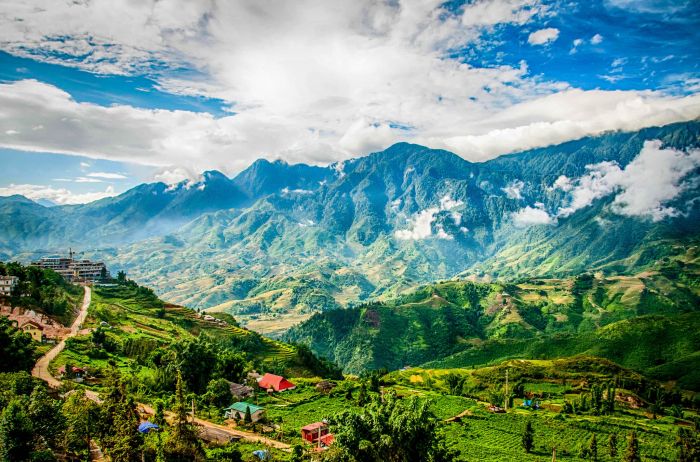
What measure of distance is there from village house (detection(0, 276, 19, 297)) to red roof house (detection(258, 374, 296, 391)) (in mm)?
49856

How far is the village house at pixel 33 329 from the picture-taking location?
7309 cm

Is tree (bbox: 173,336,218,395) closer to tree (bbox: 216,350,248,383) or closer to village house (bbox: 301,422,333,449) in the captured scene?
tree (bbox: 216,350,248,383)

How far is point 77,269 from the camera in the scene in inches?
5945

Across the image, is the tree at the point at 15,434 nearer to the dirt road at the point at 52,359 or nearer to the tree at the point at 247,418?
the dirt road at the point at 52,359

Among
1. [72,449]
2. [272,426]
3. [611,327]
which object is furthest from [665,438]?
[611,327]

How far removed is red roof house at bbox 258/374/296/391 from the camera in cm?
8456

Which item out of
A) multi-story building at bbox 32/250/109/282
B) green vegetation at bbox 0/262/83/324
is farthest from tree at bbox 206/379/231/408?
multi-story building at bbox 32/250/109/282

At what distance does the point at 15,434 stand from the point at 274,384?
5514 centimetres

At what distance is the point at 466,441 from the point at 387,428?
3543 centimetres

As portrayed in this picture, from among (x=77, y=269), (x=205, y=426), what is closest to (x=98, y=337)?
(x=205, y=426)

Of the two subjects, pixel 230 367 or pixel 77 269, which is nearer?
pixel 230 367

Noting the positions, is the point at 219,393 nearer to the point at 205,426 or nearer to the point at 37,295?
the point at 205,426

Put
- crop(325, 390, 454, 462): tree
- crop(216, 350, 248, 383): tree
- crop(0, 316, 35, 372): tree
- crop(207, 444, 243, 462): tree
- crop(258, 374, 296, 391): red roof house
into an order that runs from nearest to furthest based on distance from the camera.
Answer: crop(325, 390, 454, 462): tree < crop(207, 444, 243, 462): tree < crop(0, 316, 35, 372): tree < crop(216, 350, 248, 383): tree < crop(258, 374, 296, 391): red roof house

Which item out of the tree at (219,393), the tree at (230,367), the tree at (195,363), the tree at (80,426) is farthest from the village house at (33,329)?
the tree at (80,426)
